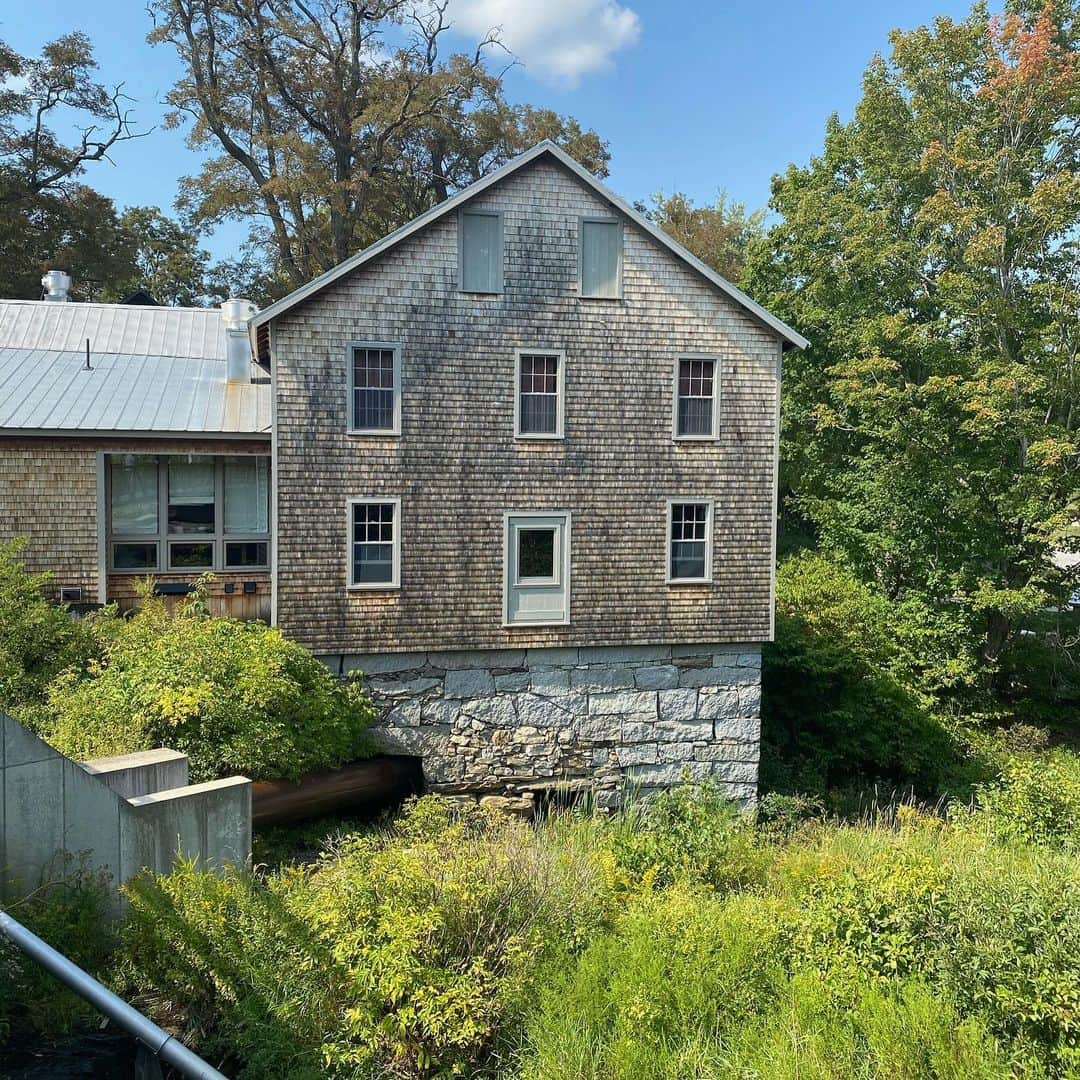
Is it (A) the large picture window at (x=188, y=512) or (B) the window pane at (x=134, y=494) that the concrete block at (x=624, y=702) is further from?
(B) the window pane at (x=134, y=494)

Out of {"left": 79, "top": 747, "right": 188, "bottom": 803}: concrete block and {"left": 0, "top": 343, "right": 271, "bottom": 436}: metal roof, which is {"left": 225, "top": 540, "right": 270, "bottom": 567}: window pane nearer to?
{"left": 0, "top": 343, "right": 271, "bottom": 436}: metal roof

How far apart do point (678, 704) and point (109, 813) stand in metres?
9.49

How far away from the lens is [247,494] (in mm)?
13250

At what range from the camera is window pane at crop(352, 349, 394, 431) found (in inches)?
494

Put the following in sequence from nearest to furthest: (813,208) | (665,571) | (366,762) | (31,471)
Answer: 1. (31,471)
2. (366,762)
3. (665,571)
4. (813,208)

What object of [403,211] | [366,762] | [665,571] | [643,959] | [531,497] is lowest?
[366,762]

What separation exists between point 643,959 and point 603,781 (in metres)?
8.78

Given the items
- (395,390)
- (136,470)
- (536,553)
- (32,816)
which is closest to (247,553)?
(136,470)

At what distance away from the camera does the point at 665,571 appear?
13578 millimetres

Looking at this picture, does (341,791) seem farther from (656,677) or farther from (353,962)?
(353,962)

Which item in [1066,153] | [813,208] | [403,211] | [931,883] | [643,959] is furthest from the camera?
[403,211]

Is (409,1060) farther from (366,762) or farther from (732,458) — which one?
(732,458)

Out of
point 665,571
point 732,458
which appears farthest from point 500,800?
point 732,458

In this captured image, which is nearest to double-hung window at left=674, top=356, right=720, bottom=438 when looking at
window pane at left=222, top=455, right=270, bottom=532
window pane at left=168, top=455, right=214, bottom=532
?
window pane at left=222, top=455, right=270, bottom=532
